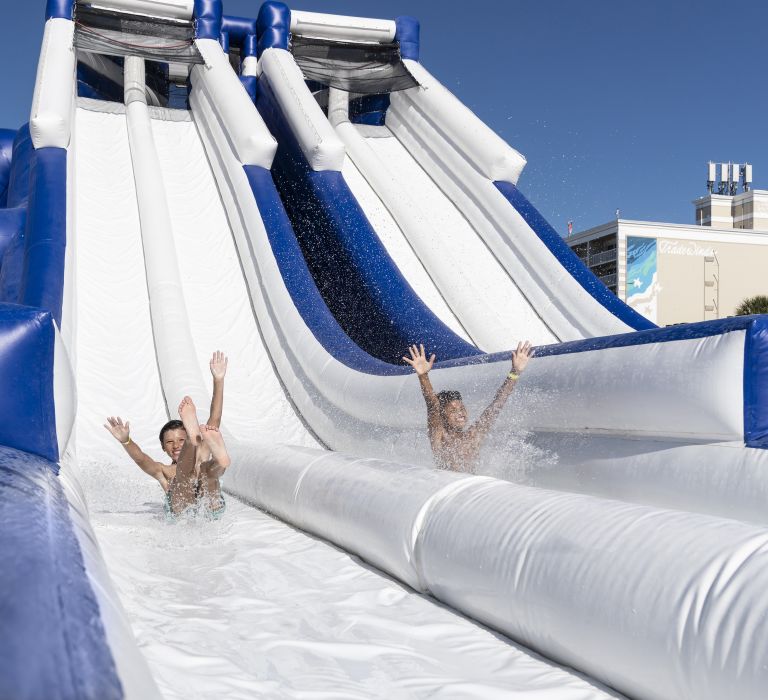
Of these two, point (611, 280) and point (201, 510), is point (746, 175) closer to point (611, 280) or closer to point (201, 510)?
point (611, 280)

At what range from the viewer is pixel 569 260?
4910 mm

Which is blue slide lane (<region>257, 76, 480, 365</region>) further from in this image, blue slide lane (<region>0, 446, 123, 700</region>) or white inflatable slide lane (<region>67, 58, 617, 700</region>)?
blue slide lane (<region>0, 446, 123, 700</region>)

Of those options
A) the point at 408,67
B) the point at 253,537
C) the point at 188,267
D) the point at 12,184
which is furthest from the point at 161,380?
the point at 408,67

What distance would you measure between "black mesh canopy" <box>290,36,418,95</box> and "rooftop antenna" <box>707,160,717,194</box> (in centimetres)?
2139

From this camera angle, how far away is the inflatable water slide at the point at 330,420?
1174mm

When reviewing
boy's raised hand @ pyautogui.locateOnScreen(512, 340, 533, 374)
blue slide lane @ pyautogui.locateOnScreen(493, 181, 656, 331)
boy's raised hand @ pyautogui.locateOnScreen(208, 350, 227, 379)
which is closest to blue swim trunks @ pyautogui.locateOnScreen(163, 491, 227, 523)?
boy's raised hand @ pyautogui.locateOnScreen(208, 350, 227, 379)

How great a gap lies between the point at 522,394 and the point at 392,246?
2909 mm

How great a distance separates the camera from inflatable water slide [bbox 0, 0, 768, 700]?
1.17 metres

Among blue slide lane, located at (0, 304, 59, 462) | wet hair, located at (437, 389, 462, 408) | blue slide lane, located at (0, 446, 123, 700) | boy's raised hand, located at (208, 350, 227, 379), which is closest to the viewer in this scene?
blue slide lane, located at (0, 446, 123, 700)

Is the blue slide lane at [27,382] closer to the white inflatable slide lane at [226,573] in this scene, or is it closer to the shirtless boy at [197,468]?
the white inflatable slide lane at [226,573]

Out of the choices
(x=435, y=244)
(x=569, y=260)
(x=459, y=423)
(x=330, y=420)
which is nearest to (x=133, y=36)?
(x=435, y=244)

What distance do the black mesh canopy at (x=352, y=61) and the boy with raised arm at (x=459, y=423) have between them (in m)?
4.44

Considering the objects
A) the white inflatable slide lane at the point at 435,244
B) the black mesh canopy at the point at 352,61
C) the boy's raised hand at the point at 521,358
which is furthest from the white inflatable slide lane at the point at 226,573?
the black mesh canopy at the point at 352,61

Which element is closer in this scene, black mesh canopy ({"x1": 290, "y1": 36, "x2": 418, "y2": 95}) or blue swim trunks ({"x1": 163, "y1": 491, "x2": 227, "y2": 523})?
blue swim trunks ({"x1": 163, "y1": 491, "x2": 227, "y2": 523})
